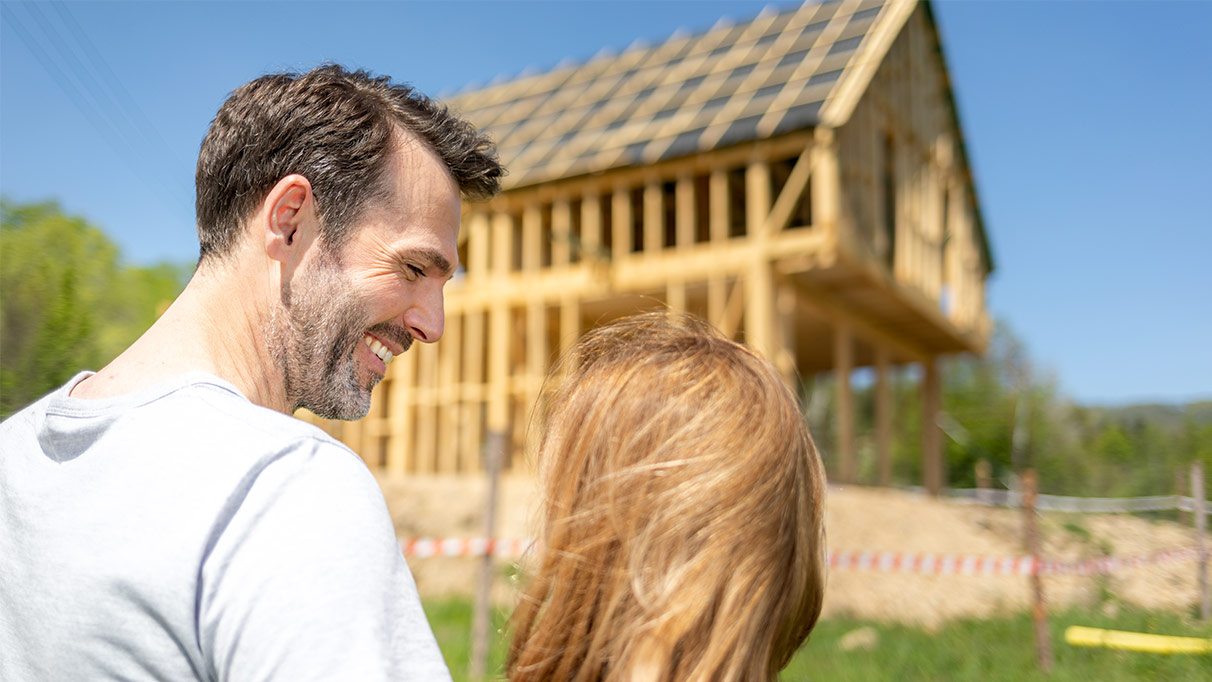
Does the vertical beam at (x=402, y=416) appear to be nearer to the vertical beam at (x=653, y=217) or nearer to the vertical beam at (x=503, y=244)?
the vertical beam at (x=503, y=244)

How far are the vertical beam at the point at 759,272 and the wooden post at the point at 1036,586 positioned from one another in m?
6.49

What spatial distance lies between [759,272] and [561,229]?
371 cm

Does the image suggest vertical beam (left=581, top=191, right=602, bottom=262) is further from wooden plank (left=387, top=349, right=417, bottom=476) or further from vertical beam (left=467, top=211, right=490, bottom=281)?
wooden plank (left=387, top=349, right=417, bottom=476)

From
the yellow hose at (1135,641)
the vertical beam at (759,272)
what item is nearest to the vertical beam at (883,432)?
the vertical beam at (759,272)

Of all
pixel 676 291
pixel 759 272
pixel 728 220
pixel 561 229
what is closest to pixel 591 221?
pixel 561 229

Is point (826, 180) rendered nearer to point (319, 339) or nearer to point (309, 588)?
point (319, 339)

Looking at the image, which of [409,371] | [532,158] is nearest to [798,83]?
[532,158]

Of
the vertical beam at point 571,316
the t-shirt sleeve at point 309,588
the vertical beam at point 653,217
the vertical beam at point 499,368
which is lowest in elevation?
the t-shirt sleeve at point 309,588

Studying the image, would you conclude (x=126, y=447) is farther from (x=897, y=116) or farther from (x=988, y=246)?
(x=988, y=246)

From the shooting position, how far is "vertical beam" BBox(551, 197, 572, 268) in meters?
15.5

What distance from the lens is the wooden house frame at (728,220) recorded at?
13.8 metres

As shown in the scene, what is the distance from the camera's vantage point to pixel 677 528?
1.18 metres

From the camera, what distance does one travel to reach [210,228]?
1.49 metres

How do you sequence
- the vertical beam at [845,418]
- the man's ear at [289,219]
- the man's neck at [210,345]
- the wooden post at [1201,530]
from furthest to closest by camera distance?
the vertical beam at [845,418]
the wooden post at [1201,530]
the man's ear at [289,219]
the man's neck at [210,345]
